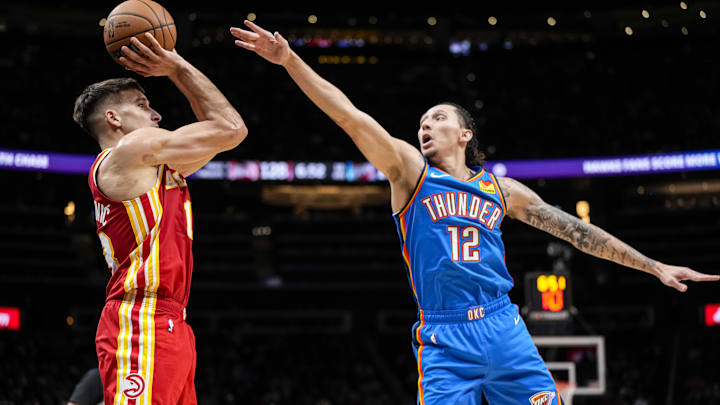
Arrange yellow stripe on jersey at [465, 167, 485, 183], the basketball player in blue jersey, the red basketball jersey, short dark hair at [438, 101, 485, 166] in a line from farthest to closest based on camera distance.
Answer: short dark hair at [438, 101, 485, 166]
yellow stripe on jersey at [465, 167, 485, 183]
the basketball player in blue jersey
the red basketball jersey

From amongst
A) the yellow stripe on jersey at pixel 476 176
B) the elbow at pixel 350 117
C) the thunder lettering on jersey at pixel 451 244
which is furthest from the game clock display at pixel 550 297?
the elbow at pixel 350 117

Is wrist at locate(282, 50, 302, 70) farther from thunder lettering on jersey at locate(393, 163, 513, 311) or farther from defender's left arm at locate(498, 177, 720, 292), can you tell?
defender's left arm at locate(498, 177, 720, 292)

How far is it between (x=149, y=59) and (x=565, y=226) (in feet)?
7.70

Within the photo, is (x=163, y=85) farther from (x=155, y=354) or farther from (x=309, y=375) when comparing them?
(x=155, y=354)

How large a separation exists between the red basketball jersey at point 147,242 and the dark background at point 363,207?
14.5 m

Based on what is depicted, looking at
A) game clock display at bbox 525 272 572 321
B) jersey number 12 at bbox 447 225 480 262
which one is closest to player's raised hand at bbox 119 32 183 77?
jersey number 12 at bbox 447 225 480 262

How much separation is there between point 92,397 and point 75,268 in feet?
49.7

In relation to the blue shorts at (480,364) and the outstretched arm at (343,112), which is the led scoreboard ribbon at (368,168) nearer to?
the outstretched arm at (343,112)

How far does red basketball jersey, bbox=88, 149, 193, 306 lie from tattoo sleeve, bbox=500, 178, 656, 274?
180 cm

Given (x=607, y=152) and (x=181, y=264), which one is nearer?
(x=181, y=264)

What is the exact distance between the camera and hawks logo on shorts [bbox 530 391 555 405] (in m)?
3.67

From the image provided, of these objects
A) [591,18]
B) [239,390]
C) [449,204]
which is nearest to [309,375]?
[239,390]

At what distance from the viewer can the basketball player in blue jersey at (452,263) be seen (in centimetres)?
367

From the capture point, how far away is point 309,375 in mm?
18578
